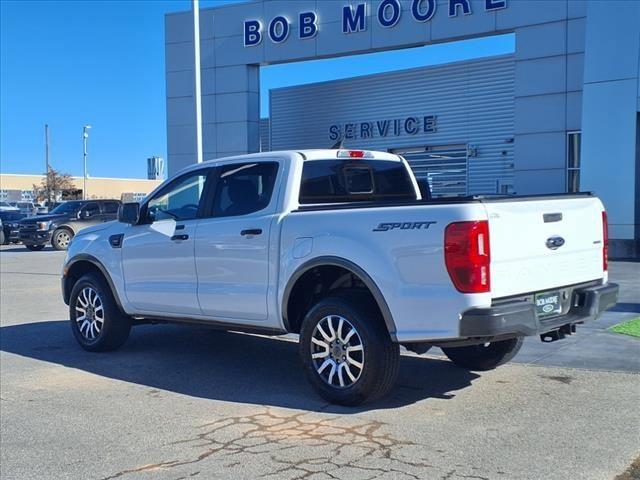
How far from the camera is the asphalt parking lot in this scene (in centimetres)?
454

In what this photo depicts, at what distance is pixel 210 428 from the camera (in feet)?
17.6

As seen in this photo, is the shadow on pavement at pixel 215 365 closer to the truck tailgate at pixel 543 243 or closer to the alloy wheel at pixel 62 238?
the truck tailgate at pixel 543 243

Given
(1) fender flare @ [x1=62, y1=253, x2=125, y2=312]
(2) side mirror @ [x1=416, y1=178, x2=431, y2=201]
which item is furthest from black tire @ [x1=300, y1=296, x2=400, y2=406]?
(1) fender flare @ [x1=62, y1=253, x2=125, y2=312]

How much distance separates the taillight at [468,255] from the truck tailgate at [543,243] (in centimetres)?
7

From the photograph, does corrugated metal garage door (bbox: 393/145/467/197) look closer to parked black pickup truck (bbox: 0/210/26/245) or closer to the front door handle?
parked black pickup truck (bbox: 0/210/26/245)

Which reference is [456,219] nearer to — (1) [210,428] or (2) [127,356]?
(1) [210,428]

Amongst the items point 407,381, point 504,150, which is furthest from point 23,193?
point 407,381

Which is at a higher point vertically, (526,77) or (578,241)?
(526,77)

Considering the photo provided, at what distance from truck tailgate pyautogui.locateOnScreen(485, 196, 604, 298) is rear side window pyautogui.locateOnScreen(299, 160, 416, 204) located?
1940 mm

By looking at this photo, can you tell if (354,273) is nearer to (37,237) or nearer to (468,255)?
(468,255)

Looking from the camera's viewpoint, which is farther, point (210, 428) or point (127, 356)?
point (127, 356)

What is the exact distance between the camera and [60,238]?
25.3 meters

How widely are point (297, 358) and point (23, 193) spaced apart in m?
77.8

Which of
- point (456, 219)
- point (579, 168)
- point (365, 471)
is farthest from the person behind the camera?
point (579, 168)
